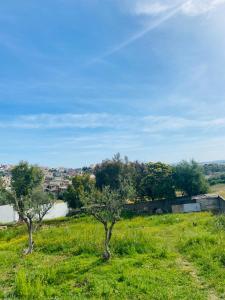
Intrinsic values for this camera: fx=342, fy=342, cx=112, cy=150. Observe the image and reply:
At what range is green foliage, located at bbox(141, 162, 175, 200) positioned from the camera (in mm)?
44375

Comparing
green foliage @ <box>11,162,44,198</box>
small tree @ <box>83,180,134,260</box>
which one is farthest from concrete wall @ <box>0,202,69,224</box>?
small tree @ <box>83,180,134,260</box>

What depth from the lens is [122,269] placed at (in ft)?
44.5

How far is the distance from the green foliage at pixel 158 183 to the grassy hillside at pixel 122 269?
2281 cm

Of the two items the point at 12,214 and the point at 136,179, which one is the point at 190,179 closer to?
the point at 136,179

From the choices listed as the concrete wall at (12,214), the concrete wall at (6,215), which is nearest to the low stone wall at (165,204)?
the concrete wall at (12,214)

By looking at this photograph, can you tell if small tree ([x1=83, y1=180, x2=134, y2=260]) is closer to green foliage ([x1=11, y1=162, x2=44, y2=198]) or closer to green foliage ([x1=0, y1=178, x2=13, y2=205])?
green foliage ([x1=0, y1=178, x2=13, y2=205])

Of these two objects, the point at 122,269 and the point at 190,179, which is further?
the point at 190,179

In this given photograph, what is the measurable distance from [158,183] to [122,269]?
31497 mm

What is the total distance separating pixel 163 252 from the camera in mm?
16016

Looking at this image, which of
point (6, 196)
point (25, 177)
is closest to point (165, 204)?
point (6, 196)

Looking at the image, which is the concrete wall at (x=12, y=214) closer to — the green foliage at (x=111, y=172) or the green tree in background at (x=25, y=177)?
the green tree in background at (x=25, y=177)

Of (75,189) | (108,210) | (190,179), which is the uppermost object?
(75,189)

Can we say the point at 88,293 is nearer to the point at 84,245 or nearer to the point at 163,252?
the point at 163,252

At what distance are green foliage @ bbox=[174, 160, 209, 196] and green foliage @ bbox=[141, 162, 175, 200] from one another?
3.42 feet
